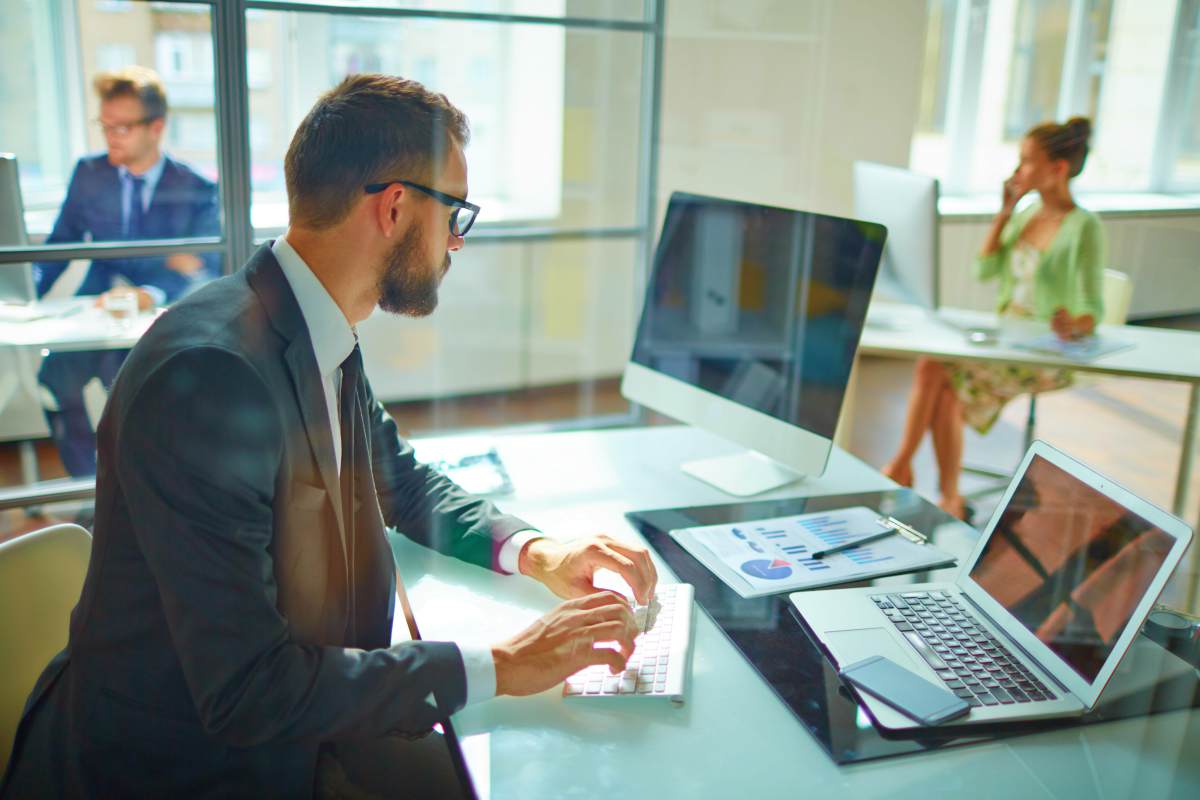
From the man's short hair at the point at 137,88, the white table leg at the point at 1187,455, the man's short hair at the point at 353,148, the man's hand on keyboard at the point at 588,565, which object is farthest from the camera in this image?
the man's short hair at the point at 137,88

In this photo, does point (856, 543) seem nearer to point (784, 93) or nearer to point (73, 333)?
point (73, 333)

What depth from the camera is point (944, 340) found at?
2926 mm

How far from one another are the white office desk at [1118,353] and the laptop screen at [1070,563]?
5.03 feet

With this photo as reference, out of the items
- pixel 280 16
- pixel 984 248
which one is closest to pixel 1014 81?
pixel 984 248

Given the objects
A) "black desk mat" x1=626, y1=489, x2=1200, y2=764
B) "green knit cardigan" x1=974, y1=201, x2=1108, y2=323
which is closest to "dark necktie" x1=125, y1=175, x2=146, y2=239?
"black desk mat" x1=626, y1=489, x2=1200, y2=764

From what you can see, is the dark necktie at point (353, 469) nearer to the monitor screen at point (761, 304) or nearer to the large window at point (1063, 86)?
the monitor screen at point (761, 304)

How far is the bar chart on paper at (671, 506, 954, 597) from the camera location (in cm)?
138

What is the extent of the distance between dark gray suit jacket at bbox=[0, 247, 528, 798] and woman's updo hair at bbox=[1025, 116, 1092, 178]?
2635 millimetres

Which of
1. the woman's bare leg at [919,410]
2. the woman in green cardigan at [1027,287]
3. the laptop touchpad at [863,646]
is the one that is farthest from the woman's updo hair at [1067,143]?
the laptop touchpad at [863,646]

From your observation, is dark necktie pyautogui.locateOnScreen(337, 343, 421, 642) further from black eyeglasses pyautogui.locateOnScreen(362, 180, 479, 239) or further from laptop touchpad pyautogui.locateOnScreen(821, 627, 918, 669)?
laptop touchpad pyautogui.locateOnScreen(821, 627, 918, 669)

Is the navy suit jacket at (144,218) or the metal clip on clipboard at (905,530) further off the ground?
the navy suit jacket at (144,218)

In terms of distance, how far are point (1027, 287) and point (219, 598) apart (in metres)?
2.87

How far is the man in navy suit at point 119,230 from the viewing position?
9.16 ft

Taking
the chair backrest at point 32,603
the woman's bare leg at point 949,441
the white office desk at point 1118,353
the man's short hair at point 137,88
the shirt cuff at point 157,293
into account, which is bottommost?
the woman's bare leg at point 949,441
